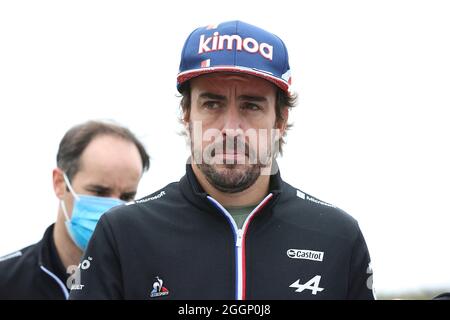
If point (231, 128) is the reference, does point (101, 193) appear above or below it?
below

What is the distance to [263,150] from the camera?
3.63 m

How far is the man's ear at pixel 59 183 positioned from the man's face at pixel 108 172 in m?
0.08

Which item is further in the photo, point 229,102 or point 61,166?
point 61,166

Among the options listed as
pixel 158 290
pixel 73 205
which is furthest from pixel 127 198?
pixel 158 290

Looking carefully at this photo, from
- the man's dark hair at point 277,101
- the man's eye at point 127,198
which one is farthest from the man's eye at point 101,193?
the man's dark hair at point 277,101

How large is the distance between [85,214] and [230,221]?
246 centimetres

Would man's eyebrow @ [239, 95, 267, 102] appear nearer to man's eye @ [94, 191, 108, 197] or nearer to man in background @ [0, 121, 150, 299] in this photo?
man in background @ [0, 121, 150, 299]

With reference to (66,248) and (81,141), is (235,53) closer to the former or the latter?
(66,248)

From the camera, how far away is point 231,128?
357 centimetres
